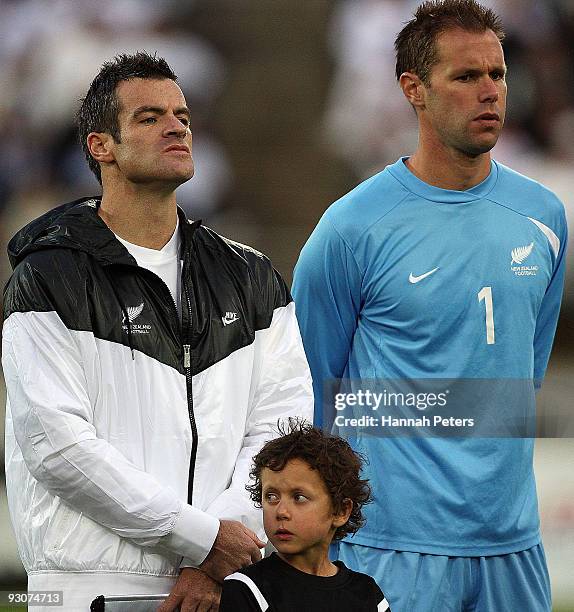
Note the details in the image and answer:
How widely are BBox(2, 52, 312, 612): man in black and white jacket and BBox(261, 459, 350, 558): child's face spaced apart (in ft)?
0.33

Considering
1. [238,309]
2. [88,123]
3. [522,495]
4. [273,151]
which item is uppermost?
[273,151]

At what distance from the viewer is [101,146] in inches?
92.7

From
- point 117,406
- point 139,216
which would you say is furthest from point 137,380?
point 139,216

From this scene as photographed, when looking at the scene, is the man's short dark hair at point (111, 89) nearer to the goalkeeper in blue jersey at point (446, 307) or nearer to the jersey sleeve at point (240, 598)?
the goalkeeper in blue jersey at point (446, 307)

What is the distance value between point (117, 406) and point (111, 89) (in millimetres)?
630

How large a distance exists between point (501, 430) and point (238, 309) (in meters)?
0.66

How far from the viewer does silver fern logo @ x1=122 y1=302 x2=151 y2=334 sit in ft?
7.10

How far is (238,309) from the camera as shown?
2.28 metres

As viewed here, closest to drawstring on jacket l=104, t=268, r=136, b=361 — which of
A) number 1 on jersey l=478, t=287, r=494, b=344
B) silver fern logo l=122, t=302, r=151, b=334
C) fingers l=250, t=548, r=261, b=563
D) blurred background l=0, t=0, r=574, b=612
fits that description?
silver fern logo l=122, t=302, r=151, b=334

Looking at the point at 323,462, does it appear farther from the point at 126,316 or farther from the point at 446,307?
the point at 446,307

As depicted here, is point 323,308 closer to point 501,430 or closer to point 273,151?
point 501,430

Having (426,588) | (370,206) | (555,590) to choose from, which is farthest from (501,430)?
(555,590)

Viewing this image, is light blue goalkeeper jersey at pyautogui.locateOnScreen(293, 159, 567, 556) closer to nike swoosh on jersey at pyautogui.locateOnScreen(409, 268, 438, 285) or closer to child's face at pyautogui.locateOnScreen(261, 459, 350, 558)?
nike swoosh on jersey at pyautogui.locateOnScreen(409, 268, 438, 285)

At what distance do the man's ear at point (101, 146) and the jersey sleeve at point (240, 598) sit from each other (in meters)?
0.84
